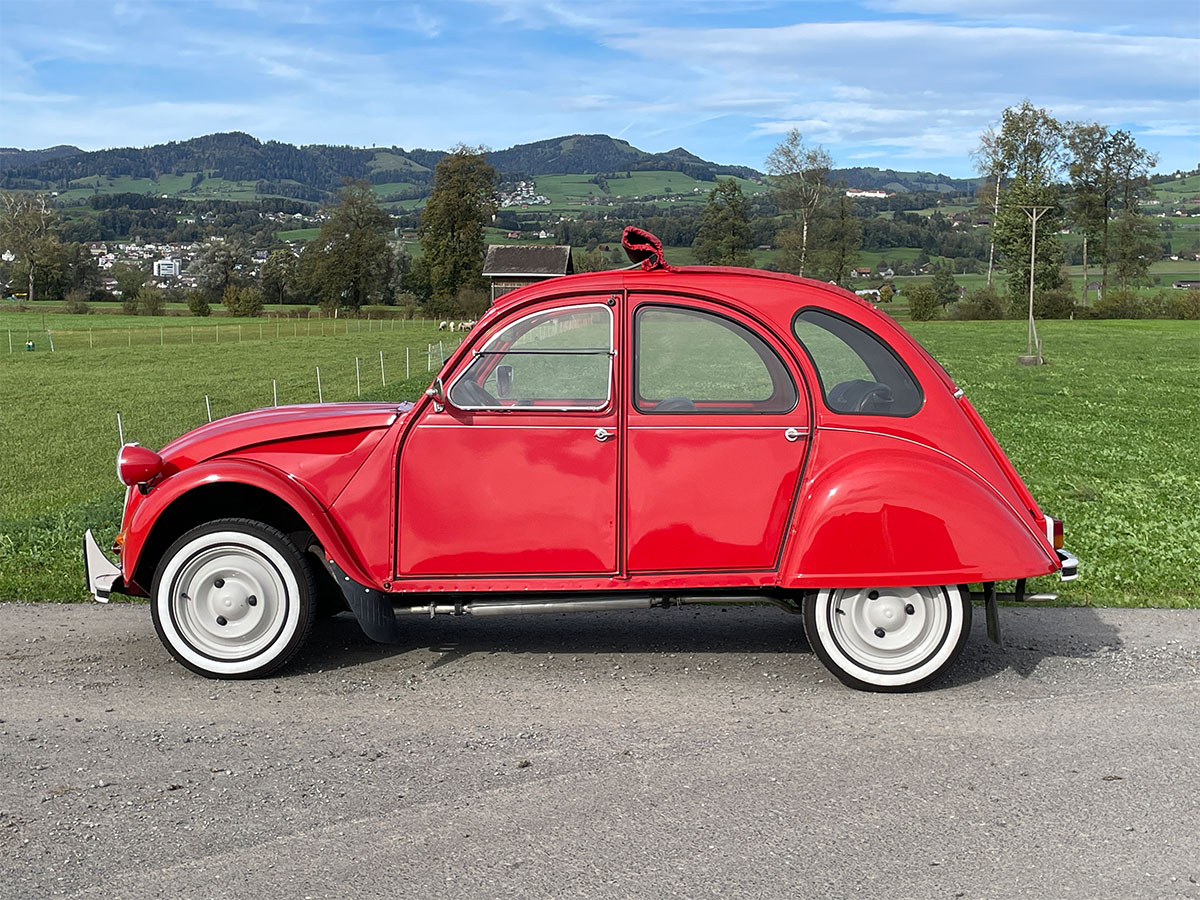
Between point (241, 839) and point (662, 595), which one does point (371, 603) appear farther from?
point (241, 839)

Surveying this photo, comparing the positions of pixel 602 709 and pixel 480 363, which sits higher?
pixel 480 363

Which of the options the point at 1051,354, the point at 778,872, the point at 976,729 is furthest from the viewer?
the point at 1051,354

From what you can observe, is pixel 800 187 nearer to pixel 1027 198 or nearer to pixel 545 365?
pixel 1027 198

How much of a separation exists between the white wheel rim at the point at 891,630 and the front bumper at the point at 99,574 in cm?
348

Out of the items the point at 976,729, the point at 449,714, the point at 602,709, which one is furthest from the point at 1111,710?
the point at 449,714

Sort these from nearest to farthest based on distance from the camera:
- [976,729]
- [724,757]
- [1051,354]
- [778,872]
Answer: [778,872], [724,757], [976,729], [1051,354]

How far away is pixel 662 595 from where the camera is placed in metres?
5.82

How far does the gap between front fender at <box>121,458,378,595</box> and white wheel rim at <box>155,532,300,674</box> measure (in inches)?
8.6

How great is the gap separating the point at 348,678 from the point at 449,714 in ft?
2.54

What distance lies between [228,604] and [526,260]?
7589 centimetres

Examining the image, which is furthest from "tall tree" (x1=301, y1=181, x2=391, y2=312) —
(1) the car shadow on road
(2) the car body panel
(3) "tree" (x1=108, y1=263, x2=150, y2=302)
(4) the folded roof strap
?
(2) the car body panel

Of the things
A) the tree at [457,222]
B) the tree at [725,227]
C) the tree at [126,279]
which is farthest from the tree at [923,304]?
the tree at [126,279]

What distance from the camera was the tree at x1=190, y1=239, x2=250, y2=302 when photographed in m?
115

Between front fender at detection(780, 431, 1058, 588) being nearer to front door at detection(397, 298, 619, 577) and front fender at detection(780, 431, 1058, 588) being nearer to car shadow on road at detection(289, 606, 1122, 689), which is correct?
car shadow on road at detection(289, 606, 1122, 689)
